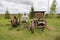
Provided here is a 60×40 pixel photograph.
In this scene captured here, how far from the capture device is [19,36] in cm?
947

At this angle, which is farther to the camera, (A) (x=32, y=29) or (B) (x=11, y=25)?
(B) (x=11, y=25)

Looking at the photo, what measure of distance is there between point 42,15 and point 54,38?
1.52 metres

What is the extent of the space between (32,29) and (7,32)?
1.31 m

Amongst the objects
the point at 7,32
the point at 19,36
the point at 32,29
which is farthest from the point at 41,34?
the point at 7,32

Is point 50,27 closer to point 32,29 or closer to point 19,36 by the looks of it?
point 32,29

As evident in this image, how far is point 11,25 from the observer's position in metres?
10.7

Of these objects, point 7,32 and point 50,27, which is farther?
point 50,27

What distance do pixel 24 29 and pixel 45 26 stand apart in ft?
3.77

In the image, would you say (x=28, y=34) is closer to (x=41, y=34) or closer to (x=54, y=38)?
(x=41, y=34)

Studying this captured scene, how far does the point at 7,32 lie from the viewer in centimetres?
988

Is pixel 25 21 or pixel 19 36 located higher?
pixel 25 21

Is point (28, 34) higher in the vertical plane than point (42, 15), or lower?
lower

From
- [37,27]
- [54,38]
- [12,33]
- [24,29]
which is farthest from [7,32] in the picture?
[54,38]

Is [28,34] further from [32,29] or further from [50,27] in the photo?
[50,27]
